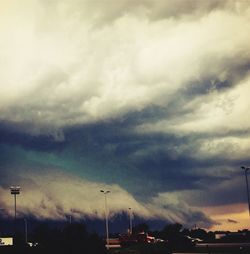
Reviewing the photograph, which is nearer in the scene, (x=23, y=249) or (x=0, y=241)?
(x=23, y=249)

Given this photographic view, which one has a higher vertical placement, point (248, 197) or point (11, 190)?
point (11, 190)

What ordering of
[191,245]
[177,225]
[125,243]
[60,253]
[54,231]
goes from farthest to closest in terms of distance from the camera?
[177,225] → [125,243] → [191,245] → [54,231] → [60,253]

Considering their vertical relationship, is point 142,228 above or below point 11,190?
below

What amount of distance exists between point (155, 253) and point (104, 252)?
7.25m

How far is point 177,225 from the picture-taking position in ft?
404

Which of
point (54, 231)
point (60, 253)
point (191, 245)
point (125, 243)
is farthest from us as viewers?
point (125, 243)

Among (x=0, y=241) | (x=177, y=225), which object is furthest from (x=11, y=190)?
(x=177, y=225)

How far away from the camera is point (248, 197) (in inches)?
3007

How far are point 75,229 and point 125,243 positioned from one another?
122 ft

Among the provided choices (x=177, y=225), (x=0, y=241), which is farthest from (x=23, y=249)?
(x=177, y=225)

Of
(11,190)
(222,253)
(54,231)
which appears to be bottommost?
(222,253)

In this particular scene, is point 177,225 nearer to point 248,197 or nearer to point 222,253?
point 248,197

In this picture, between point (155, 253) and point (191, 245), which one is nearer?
point (155, 253)

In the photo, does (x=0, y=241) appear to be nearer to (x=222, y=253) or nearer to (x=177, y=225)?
(x=177, y=225)
